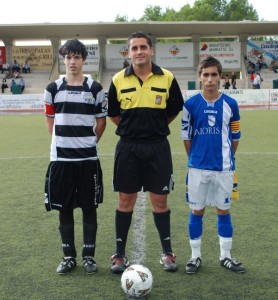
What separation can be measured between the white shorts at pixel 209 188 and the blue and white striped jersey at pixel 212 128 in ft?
0.17

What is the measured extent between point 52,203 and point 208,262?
1489mm

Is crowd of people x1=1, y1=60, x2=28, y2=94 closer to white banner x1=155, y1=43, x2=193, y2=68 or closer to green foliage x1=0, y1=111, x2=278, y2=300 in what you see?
white banner x1=155, y1=43, x2=193, y2=68

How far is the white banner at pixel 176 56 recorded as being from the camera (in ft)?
112

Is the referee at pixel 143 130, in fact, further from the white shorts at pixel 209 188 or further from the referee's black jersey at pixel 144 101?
the white shorts at pixel 209 188

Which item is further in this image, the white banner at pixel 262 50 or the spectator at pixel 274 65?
the white banner at pixel 262 50

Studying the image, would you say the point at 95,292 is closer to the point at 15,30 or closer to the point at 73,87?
the point at 73,87

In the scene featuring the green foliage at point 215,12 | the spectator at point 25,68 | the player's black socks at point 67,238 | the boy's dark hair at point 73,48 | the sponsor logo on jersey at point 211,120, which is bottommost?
the player's black socks at point 67,238

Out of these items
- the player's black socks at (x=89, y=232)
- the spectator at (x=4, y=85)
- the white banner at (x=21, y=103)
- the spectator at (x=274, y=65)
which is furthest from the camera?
the spectator at (x=274, y=65)

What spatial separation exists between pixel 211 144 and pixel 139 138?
613 millimetres

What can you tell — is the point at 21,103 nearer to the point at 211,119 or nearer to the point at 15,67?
the point at 15,67

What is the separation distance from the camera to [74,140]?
12.4 feet

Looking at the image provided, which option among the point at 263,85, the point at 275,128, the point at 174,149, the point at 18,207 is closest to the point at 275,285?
the point at 18,207

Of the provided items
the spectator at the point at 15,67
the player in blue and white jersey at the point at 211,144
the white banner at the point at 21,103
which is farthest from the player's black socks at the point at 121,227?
the spectator at the point at 15,67

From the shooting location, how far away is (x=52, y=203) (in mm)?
3875
